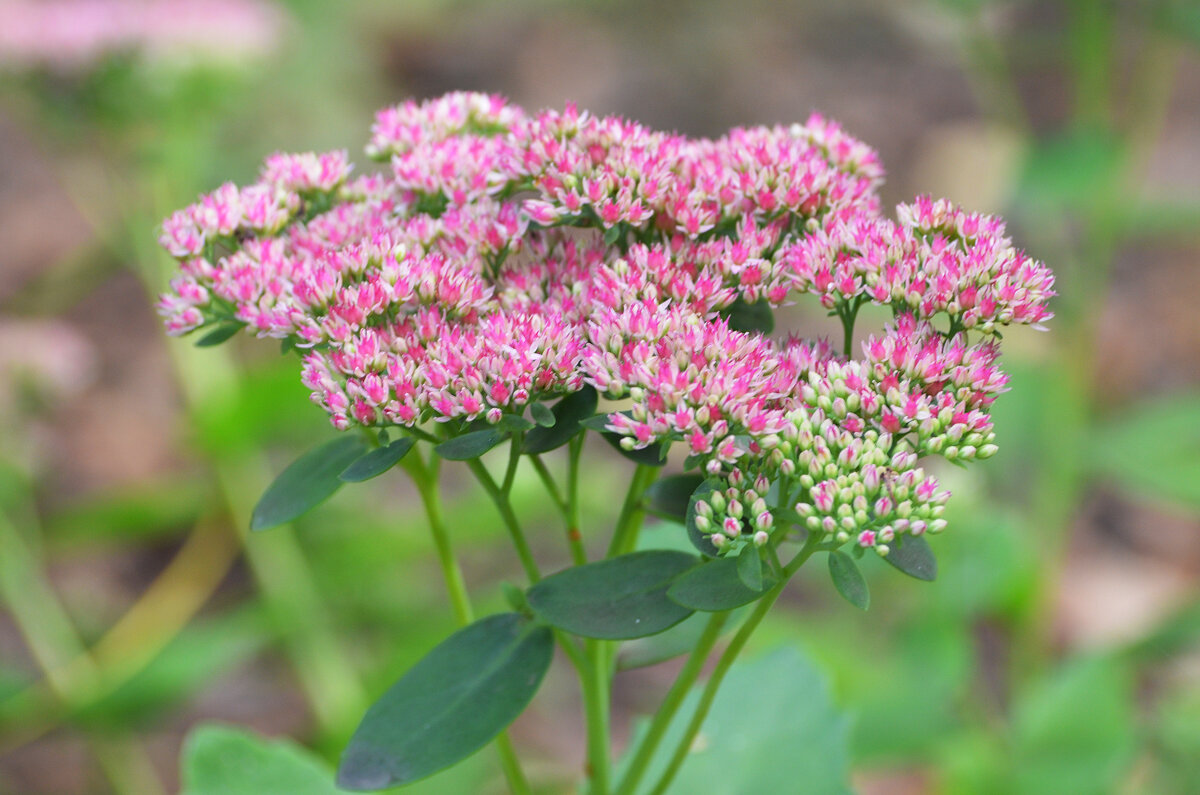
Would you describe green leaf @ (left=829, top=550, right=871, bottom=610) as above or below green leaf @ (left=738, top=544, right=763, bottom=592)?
below

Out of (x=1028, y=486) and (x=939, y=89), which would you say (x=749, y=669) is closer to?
(x=1028, y=486)

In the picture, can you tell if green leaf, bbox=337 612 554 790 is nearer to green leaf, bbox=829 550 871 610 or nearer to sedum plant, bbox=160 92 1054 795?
sedum plant, bbox=160 92 1054 795

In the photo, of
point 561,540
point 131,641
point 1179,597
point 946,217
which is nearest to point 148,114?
point 131,641

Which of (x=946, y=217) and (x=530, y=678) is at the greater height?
(x=946, y=217)

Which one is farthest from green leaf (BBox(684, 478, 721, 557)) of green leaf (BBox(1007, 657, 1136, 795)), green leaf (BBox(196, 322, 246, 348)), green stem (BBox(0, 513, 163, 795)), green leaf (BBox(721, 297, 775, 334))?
green stem (BBox(0, 513, 163, 795))

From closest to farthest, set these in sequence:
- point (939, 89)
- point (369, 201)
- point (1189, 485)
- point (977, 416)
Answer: point (977, 416), point (369, 201), point (1189, 485), point (939, 89)

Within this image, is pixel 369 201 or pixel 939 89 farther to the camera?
pixel 939 89

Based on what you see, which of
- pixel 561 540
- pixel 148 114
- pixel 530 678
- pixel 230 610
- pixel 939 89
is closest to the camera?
pixel 530 678
